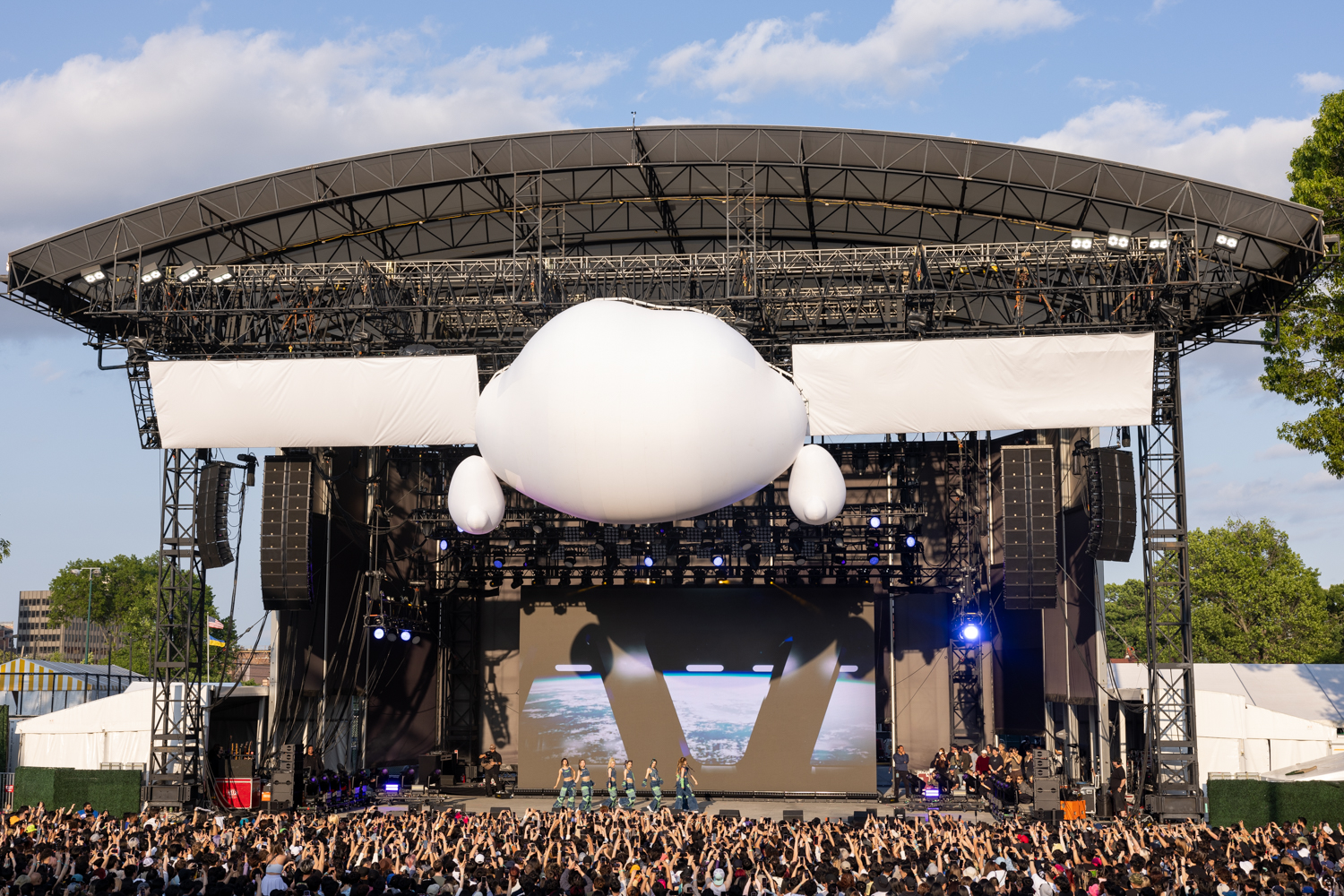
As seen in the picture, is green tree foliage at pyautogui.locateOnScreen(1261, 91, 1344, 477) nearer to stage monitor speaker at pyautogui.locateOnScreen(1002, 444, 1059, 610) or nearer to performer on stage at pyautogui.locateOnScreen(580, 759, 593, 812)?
stage monitor speaker at pyautogui.locateOnScreen(1002, 444, 1059, 610)

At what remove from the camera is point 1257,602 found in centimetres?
4678

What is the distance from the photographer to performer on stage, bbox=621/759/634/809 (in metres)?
21.6

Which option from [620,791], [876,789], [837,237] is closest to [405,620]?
[620,791]

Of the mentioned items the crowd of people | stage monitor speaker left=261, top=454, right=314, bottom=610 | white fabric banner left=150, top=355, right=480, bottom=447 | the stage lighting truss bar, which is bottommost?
the crowd of people

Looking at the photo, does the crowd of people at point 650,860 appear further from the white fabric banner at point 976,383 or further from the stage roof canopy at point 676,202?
the stage roof canopy at point 676,202

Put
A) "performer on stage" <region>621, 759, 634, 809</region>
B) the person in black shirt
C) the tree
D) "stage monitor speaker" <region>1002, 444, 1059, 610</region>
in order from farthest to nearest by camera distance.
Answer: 1. the tree
2. the person in black shirt
3. "performer on stage" <region>621, 759, 634, 809</region>
4. "stage monitor speaker" <region>1002, 444, 1059, 610</region>

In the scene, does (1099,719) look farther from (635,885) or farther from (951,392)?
(635,885)

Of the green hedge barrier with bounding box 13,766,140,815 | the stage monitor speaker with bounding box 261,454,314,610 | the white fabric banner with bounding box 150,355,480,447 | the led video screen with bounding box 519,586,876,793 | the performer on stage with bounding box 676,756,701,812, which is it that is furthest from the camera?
the led video screen with bounding box 519,586,876,793

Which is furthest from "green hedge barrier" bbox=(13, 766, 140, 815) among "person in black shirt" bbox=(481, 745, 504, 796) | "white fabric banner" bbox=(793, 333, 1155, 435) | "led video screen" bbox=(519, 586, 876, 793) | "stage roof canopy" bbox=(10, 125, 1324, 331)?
"white fabric banner" bbox=(793, 333, 1155, 435)

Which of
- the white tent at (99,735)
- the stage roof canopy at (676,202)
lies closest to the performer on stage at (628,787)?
the white tent at (99,735)

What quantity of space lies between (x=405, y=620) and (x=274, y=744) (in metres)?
3.88

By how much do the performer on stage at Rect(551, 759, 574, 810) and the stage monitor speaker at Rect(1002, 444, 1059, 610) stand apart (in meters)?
9.27

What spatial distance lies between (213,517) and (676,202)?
1092 centimetres

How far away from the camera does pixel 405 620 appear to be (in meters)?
25.0
